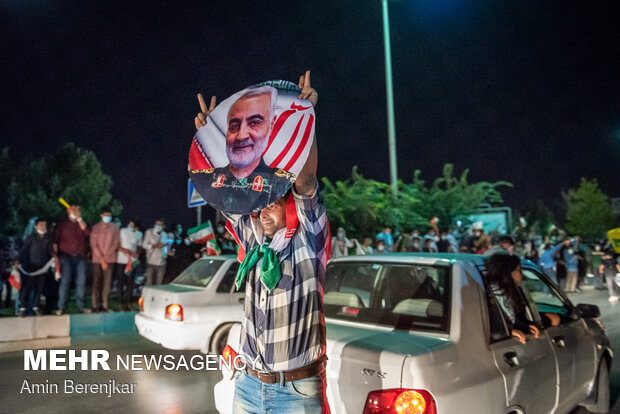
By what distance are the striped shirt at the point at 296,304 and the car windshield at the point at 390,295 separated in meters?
1.14

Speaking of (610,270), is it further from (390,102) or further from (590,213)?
(590,213)

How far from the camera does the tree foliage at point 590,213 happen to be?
61.4 metres

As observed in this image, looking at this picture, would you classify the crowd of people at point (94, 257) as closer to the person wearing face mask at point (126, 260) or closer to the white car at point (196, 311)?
the person wearing face mask at point (126, 260)

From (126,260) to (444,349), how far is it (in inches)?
362

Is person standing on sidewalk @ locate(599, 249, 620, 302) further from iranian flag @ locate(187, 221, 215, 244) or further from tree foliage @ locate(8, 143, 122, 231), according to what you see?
tree foliage @ locate(8, 143, 122, 231)

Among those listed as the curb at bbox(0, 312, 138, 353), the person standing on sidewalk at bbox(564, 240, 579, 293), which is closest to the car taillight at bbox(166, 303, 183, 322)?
the curb at bbox(0, 312, 138, 353)

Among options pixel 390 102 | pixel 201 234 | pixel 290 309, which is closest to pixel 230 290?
pixel 201 234

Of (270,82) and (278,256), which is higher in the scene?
(270,82)

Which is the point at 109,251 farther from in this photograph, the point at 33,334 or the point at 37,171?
the point at 37,171

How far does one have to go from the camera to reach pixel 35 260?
31.3ft

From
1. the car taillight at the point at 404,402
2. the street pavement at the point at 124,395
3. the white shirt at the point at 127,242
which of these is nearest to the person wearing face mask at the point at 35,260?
the white shirt at the point at 127,242

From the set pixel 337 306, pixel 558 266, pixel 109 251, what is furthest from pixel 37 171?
pixel 337 306

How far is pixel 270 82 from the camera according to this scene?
246 centimetres

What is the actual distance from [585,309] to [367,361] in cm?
263
